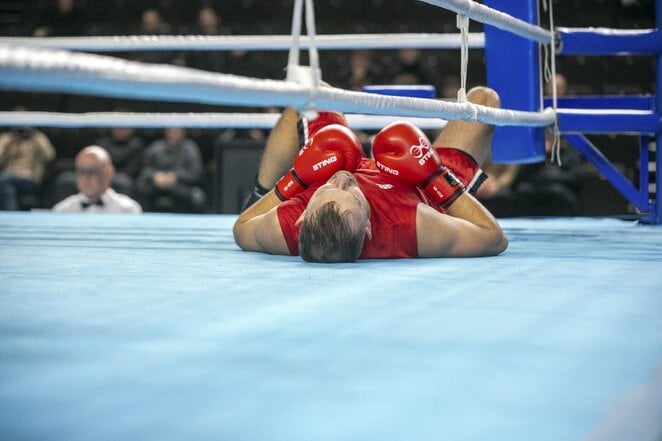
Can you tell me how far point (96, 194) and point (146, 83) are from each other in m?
3.41

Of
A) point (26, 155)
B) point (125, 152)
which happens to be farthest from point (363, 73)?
A: point (26, 155)

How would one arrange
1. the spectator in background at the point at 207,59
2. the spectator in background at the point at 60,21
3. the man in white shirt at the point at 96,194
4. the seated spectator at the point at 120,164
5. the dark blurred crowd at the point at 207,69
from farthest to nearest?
the spectator in background at the point at 60,21 → the spectator in background at the point at 207,59 → the seated spectator at the point at 120,164 → the dark blurred crowd at the point at 207,69 → the man in white shirt at the point at 96,194

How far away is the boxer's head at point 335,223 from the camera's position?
71.7 inches

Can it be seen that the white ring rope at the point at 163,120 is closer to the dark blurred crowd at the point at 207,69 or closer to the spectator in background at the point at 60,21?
the dark blurred crowd at the point at 207,69

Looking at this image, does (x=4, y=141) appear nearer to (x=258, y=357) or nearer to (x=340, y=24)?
(x=340, y=24)

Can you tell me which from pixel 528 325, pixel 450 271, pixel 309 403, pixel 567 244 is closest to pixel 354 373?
pixel 309 403

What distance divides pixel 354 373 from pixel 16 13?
730cm

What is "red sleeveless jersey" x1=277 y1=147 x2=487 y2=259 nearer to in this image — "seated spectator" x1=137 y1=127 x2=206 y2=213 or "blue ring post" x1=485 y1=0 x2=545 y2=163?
"blue ring post" x1=485 y1=0 x2=545 y2=163

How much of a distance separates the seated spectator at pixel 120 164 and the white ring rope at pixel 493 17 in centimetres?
293

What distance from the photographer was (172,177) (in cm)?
511

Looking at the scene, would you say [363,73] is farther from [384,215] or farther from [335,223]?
[335,223]

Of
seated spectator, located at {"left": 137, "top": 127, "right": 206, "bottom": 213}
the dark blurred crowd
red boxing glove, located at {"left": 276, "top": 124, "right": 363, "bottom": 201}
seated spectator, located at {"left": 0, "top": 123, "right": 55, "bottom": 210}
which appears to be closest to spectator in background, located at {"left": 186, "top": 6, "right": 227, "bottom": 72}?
the dark blurred crowd

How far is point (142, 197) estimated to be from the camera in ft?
16.6

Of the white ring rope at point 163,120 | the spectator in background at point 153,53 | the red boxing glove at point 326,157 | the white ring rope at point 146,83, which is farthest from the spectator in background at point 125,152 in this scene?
the white ring rope at point 146,83
